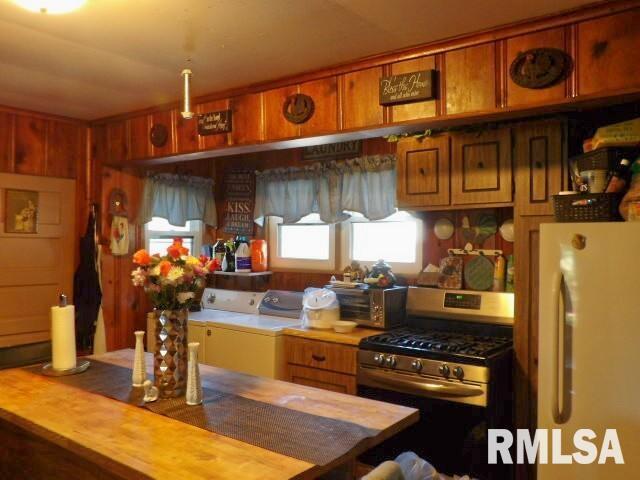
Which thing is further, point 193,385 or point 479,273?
point 479,273

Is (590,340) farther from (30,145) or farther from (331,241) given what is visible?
(30,145)

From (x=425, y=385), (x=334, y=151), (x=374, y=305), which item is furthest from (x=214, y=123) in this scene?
(x=425, y=385)

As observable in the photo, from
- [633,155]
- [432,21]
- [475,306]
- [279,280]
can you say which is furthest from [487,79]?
[279,280]

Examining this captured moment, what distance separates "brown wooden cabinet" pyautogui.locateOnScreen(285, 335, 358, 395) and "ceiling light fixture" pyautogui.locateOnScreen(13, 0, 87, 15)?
2.04 m

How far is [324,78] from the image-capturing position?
272 cm

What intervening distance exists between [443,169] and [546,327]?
105 centimetres

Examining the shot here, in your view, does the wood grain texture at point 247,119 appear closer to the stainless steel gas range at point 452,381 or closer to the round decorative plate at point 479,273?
the stainless steel gas range at point 452,381

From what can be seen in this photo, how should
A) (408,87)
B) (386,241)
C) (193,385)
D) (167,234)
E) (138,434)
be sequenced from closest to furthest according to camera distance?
(138,434)
(193,385)
(408,87)
(386,241)
(167,234)

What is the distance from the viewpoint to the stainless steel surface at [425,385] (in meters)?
2.42

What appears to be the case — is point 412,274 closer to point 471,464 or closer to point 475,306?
point 475,306

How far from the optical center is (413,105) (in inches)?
96.3

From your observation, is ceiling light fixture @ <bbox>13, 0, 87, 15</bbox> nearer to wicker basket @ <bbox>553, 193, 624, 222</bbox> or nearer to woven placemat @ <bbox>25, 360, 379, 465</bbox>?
woven placemat @ <bbox>25, 360, 379, 465</bbox>

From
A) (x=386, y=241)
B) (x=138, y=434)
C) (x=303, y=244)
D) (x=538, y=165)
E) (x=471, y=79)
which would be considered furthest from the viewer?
(x=303, y=244)

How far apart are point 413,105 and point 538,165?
68 cm
